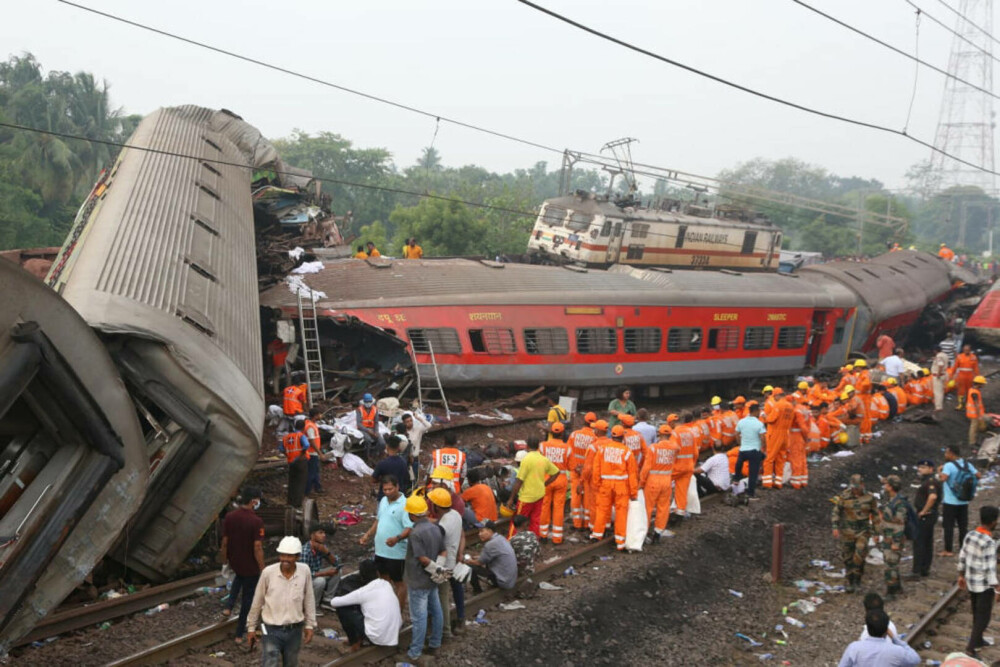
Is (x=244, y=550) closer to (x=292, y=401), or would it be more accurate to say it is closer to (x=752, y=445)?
(x=292, y=401)

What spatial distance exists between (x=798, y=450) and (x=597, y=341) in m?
6.13

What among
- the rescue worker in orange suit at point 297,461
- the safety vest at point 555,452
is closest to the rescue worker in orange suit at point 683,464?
the safety vest at point 555,452

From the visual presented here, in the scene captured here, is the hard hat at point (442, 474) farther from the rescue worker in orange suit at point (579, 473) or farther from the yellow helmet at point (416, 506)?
the rescue worker in orange suit at point (579, 473)

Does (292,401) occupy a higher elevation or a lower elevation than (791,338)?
lower

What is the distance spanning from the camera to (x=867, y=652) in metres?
6.95

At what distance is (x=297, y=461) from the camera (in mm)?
12516

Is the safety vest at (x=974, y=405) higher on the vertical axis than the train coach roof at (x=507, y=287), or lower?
lower

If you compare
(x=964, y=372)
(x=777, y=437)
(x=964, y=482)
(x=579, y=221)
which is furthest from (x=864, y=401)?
(x=579, y=221)

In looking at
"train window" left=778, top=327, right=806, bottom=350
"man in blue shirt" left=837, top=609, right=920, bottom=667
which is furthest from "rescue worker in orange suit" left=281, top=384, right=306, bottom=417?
"train window" left=778, top=327, right=806, bottom=350

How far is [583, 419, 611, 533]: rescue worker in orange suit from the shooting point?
1195cm

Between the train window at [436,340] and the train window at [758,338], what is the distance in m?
8.81

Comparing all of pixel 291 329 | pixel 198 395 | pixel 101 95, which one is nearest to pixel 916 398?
pixel 291 329

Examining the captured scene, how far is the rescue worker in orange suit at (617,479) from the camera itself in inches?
460

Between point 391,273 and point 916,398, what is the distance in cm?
1316
